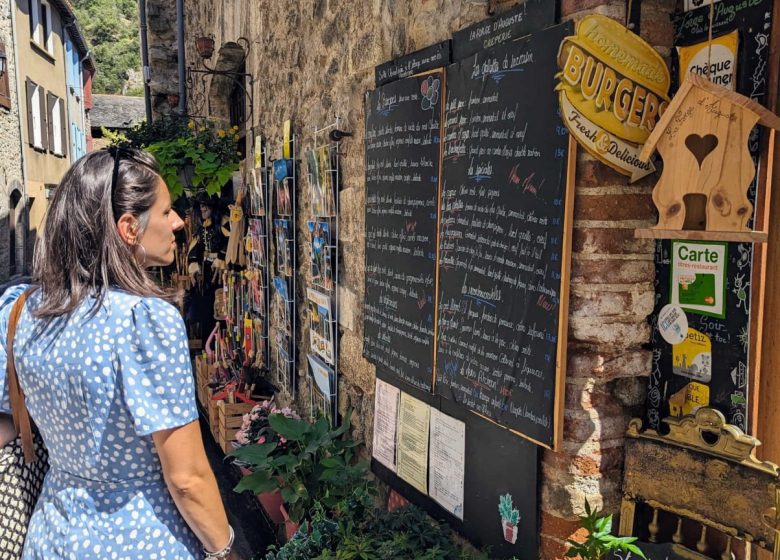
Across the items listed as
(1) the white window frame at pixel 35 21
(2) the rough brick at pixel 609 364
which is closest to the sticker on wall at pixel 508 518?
(2) the rough brick at pixel 609 364

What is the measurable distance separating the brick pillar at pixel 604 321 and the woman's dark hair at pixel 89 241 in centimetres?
118

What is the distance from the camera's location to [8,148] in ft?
44.7

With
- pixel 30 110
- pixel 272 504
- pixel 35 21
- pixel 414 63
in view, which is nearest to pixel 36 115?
pixel 30 110

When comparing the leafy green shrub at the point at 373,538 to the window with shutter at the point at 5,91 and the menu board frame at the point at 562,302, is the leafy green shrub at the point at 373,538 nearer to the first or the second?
the menu board frame at the point at 562,302

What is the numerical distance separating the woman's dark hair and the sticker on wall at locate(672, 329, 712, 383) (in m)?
1.42

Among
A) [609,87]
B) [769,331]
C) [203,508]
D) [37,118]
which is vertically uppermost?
[37,118]

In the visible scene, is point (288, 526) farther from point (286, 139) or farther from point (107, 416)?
point (286, 139)

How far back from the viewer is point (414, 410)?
111 inches

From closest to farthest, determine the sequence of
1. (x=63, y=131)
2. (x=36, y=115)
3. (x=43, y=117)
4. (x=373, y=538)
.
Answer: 1. (x=373, y=538)
2. (x=36, y=115)
3. (x=43, y=117)
4. (x=63, y=131)

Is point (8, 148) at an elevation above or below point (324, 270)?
above

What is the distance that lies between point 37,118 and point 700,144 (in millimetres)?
17493

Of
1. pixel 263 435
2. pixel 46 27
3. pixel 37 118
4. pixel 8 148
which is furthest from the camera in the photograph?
pixel 46 27

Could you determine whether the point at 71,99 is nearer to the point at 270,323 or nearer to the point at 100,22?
the point at 270,323

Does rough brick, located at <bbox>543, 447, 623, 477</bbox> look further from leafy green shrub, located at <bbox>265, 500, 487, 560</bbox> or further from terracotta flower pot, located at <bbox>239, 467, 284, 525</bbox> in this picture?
terracotta flower pot, located at <bbox>239, 467, 284, 525</bbox>
